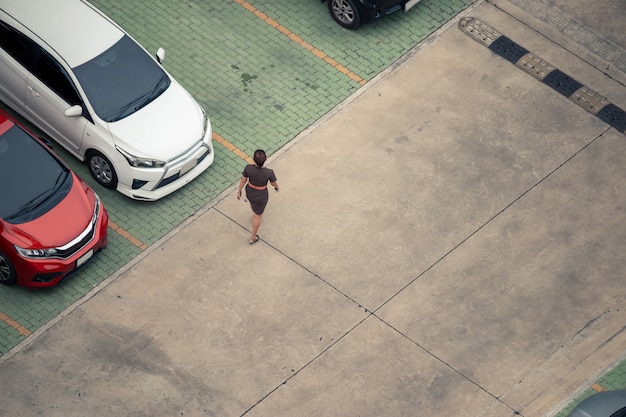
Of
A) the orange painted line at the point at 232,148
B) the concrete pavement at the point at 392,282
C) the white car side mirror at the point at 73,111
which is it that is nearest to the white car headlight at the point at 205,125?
the orange painted line at the point at 232,148

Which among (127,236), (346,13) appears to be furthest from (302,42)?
(127,236)

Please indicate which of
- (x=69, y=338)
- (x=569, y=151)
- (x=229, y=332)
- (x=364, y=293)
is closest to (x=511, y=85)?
(x=569, y=151)

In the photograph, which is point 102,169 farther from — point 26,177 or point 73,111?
point 26,177

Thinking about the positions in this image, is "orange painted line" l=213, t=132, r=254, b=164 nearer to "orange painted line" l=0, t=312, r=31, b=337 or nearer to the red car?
the red car

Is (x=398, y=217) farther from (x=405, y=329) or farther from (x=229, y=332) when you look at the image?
(x=229, y=332)

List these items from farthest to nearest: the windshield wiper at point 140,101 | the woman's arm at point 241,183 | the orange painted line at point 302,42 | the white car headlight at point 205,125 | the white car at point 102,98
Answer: the orange painted line at point 302,42 < the white car headlight at point 205,125 < the windshield wiper at point 140,101 < the white car at point 102,98 < the woman's arm at point 241,183

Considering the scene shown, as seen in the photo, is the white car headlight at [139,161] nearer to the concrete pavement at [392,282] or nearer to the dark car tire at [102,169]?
the dark car tire at [102,169]
